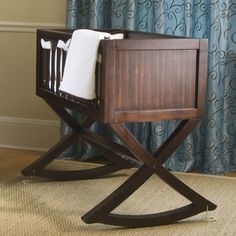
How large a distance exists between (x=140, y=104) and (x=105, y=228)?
537mm

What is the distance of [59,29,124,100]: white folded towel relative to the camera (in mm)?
2229

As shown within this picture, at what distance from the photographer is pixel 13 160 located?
10.9 ft

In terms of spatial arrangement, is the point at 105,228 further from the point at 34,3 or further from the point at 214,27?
the point at 34,3

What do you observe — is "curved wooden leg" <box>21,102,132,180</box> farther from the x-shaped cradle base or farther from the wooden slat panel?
the wooden slat panel

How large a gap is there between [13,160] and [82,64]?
124 centimetres

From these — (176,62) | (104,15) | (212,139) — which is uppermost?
(104,15)

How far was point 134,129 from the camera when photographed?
10.6 ft

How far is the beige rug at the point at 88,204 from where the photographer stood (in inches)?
89.4

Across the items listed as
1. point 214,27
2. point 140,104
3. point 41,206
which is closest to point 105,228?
point 41,206

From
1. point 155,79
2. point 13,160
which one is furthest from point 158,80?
point 13,160

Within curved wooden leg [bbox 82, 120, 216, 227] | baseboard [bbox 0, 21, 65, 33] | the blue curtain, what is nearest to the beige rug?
curved wooden leg [bbox 82, 120, 216, 227]

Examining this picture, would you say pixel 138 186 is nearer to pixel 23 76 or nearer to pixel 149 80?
pixel 149 80

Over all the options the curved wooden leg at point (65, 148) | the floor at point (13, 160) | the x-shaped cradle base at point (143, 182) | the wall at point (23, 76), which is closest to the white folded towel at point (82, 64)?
the x-shaped cradle base at point (143, 182)

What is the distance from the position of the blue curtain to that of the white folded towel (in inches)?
32.6
